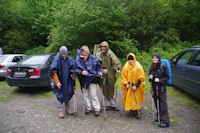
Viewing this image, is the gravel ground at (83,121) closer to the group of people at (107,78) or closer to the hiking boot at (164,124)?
the hiking boot at (164,124)

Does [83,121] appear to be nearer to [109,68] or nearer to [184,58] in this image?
[109,68]

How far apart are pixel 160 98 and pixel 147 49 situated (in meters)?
9.89

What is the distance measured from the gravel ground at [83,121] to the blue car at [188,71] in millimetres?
664

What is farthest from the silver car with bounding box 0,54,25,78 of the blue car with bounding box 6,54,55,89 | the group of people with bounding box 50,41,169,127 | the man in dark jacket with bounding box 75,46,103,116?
the man in dark jacket with bounding box 75,46,103,116

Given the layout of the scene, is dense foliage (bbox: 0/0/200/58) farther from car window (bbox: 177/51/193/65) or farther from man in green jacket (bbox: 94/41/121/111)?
man in green jacket (bbox: 94/41/121/111)

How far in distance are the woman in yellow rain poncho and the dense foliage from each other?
211 inches

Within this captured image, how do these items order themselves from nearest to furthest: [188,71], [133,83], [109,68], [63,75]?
[133,83]
[63,75]
[109,68]
[188,71]

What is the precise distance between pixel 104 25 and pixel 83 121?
6424mm

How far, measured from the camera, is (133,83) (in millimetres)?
4156

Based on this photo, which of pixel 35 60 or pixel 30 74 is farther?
pixel 35 60

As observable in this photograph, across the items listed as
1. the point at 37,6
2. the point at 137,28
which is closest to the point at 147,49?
the point at 137,28

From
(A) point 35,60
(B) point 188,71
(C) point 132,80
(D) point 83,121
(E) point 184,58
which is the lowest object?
(D) point 83,121

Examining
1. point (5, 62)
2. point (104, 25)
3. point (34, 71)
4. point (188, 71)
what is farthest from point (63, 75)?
point (5, 62)

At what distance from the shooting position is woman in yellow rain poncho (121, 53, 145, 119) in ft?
13.4
